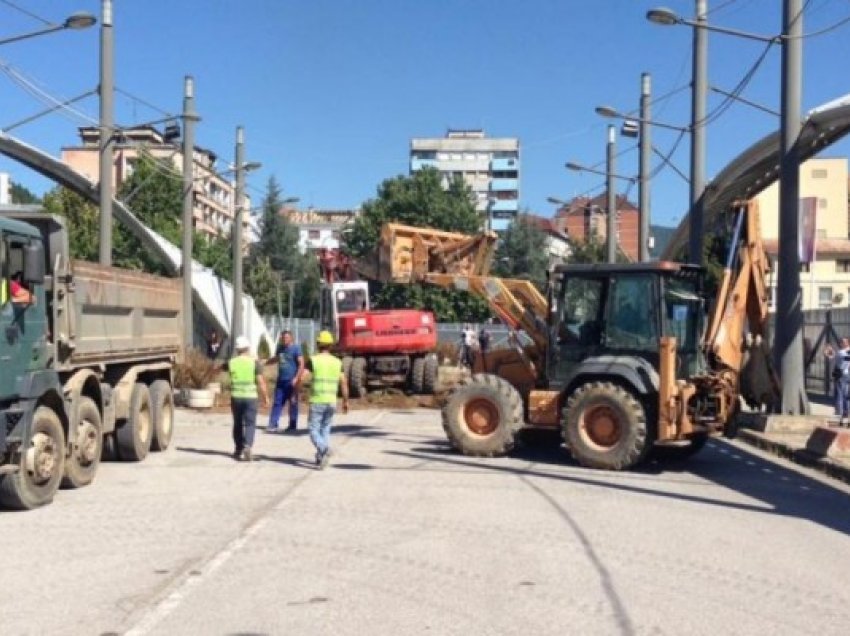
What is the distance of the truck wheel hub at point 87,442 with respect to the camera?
11820 mm

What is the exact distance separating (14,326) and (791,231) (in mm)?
13286

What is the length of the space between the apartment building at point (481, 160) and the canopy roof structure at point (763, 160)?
9484 cm

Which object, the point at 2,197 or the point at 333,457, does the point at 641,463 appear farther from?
the point at 2,197

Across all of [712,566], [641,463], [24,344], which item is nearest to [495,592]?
[712,566]

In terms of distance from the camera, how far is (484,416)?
14.9 m

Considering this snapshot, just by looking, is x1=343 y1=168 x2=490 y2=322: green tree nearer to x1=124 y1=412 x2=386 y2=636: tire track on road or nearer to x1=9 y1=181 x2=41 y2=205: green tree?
x1=9 y1=181 x2=41 y2=205: green tree

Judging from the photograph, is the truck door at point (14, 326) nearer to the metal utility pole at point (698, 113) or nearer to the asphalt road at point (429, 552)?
the asphalt road at point (429, 552)

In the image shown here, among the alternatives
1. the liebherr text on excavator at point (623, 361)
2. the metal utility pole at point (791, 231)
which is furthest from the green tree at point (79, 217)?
the liebherr text on excavator at point (623, 361)

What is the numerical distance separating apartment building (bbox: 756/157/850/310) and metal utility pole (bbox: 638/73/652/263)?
30.0 m

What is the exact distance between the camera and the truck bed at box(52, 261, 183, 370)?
11.4 meters

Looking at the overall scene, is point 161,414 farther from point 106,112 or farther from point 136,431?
point 106,112

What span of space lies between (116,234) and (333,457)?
4515 centimetres

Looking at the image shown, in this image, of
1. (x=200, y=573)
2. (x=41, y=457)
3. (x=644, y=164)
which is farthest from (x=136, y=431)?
(x=644, y=164)

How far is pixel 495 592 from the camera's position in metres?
7.07
